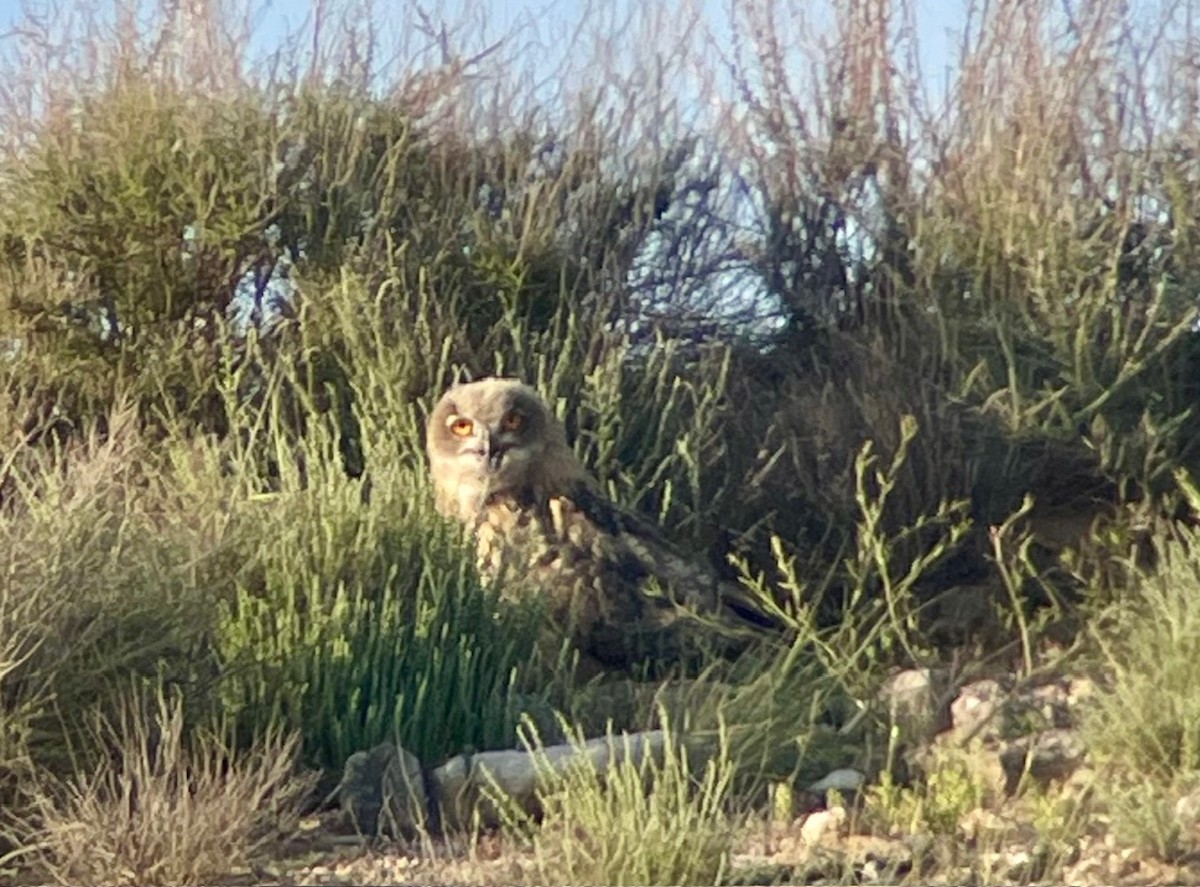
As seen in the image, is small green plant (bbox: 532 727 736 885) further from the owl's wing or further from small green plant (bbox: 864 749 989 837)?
the owl's wing

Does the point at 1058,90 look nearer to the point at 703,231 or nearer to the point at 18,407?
the point at 703,231

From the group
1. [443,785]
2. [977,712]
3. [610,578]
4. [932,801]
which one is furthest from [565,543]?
[932,801]

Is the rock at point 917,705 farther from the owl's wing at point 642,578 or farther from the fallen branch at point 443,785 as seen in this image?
the fallen branch at point 443,785

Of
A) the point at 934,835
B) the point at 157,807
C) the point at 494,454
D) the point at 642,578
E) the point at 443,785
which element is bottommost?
the point at 934,835

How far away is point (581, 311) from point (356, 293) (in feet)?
3.34

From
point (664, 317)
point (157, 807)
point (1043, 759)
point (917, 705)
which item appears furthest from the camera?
point (664, 317)

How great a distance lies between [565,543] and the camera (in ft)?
24.7

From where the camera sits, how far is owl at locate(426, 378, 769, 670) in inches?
286

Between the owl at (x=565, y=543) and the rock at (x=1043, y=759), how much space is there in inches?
57.4

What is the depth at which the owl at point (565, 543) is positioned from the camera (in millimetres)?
7258

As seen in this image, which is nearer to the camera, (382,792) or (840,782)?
(382,792)

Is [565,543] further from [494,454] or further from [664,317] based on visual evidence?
[664,317]

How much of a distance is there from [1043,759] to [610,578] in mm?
2041

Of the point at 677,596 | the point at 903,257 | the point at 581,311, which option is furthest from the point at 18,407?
the point at 903,257
